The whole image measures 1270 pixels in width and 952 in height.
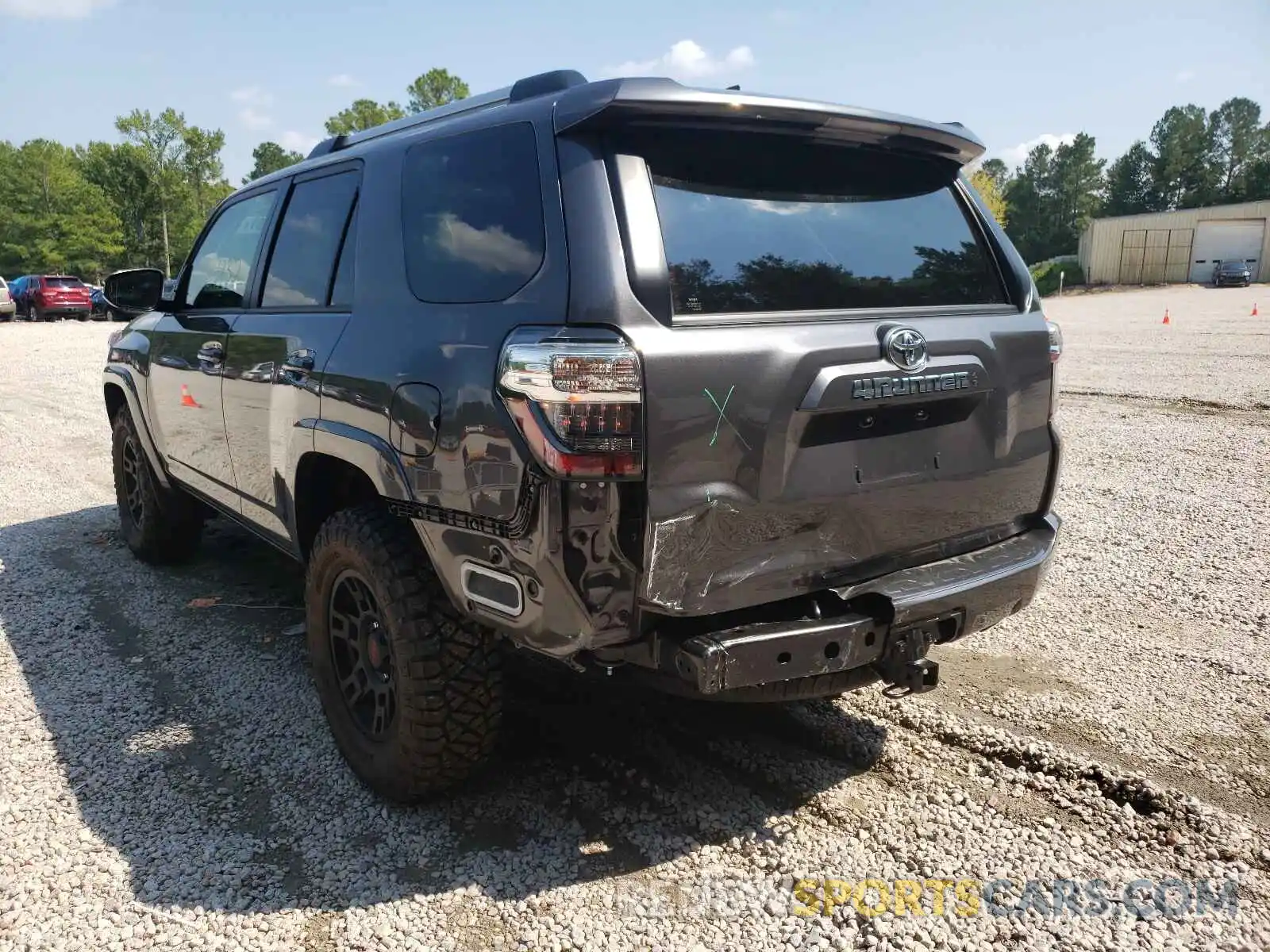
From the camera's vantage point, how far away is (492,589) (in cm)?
244

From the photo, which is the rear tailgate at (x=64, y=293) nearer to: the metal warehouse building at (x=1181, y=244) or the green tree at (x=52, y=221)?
the green tree at (x=52, y=221)

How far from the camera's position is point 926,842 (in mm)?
2766

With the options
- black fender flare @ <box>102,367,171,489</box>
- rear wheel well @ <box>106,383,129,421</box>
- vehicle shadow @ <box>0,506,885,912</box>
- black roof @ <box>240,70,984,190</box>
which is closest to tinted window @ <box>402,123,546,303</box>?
black roof @ <box>240,70,984,190</box>

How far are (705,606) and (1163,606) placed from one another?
3281 mm

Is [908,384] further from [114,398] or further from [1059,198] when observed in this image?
[1059,198]

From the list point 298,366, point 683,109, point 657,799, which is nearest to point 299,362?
point 298,366

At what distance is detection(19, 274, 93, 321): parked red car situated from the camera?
3278cm

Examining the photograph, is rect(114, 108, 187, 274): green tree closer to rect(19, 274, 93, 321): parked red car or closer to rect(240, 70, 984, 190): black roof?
rect(19, 274, 93, 321): parked red car

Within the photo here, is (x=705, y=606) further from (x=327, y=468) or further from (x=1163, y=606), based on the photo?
(x=1163, y=606)

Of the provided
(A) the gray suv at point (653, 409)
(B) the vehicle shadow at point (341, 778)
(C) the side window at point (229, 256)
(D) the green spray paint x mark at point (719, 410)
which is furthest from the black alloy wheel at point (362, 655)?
(C) the side window at point (229, 256)

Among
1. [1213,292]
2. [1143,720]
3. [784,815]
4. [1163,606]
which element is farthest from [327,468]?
[1213,292]

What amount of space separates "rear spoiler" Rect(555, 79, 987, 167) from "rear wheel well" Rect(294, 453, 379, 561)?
4.74 ft

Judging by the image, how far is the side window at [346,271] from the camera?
3.15 m

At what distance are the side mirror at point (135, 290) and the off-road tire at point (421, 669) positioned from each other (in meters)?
2.76
